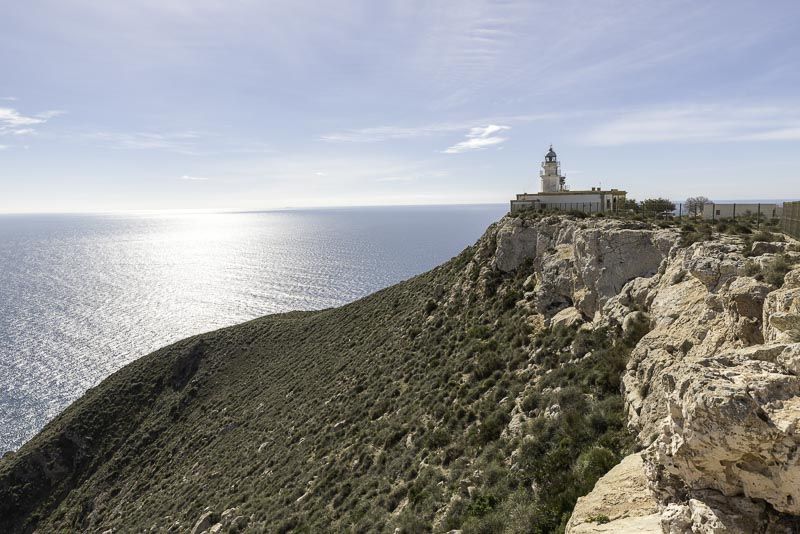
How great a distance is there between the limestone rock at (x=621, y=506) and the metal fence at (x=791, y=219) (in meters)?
14.2

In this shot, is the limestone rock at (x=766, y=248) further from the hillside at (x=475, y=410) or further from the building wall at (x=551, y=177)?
the building wall at (x=551, y=177)

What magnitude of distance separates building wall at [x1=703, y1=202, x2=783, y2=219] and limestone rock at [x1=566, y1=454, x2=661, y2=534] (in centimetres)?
1978

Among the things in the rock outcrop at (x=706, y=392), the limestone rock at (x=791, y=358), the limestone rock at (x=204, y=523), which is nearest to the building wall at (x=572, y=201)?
the rock outcrop at (x=706, y=392)

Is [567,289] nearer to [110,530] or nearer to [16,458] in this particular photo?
[110,530]

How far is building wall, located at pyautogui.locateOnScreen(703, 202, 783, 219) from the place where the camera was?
2270cm

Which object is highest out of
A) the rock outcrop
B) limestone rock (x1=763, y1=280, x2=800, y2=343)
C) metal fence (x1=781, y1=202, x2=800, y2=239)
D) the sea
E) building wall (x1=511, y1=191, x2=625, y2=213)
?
building wall (x1=511, y1=191, x2=625, y2=213)

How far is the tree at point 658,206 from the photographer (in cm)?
2678

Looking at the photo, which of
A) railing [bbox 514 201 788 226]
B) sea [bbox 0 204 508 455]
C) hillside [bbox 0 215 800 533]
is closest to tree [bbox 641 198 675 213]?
railing [bbox 514 201 788 226]

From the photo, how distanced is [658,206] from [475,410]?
20159mm

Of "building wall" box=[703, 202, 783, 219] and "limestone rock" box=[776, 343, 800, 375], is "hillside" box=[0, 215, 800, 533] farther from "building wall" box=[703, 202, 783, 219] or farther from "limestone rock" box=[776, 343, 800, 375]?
"building wall" box=[703, 202, 783, 219]

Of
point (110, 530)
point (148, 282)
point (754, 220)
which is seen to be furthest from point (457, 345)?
point (148, 282)

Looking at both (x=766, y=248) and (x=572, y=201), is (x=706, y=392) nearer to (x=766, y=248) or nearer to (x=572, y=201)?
(x=766, y=248)

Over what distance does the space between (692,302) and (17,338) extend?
118 metres

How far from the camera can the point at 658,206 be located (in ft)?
92.7
